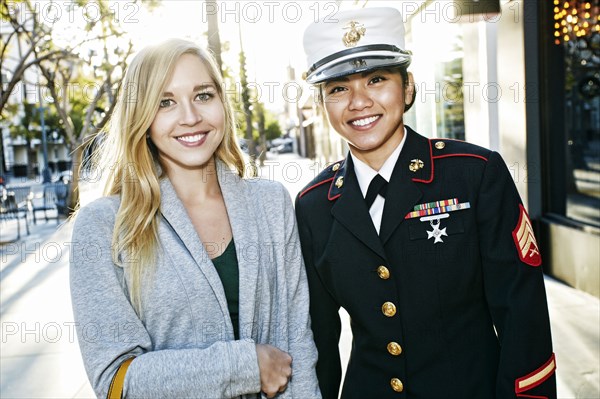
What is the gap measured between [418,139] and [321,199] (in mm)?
446

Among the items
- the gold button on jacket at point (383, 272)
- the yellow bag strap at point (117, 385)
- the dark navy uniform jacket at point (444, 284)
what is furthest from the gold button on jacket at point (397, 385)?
the yellow bag strap at point (117, 385)

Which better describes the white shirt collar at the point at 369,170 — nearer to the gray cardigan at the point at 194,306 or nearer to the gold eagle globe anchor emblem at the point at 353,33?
the gray cardigan at the point at 194,306

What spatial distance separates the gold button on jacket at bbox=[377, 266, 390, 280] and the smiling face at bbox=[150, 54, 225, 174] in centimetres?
76

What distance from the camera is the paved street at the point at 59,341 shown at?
176 inches

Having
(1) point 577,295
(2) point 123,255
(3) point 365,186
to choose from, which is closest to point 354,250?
(3) point 365,186

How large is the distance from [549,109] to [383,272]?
583cm

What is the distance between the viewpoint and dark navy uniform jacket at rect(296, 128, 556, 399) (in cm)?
209

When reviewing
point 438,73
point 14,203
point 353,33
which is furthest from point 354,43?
point 14,203

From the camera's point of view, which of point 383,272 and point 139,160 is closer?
point 383,272

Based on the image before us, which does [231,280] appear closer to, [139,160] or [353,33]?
[139,160]

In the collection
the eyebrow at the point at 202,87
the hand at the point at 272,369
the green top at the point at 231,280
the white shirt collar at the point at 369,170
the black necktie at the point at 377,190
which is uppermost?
the eyebrow at the point at 202,87

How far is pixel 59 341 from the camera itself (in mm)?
6180

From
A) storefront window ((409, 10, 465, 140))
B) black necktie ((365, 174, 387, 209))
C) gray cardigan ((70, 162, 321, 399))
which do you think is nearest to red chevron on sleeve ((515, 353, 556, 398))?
gray cardigan ((70, 162, 321, 399))

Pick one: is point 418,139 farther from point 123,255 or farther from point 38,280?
point 38,280
